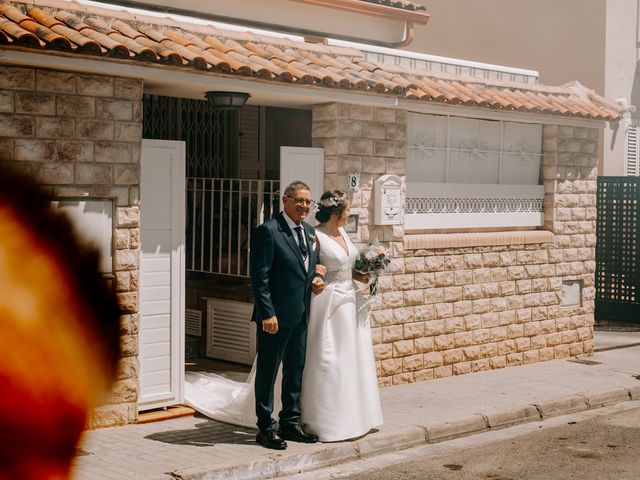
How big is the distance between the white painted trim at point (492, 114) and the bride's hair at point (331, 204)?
2.78 meters

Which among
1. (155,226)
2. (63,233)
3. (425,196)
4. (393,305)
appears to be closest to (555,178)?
(425,196)

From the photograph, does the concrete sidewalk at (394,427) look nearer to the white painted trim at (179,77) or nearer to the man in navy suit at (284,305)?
the man in navy suit at (284,305)

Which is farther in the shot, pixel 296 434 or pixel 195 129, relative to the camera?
pixel 195 129

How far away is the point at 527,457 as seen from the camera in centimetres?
881

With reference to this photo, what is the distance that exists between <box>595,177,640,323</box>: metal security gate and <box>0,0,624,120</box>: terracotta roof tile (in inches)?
187

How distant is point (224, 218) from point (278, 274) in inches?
132

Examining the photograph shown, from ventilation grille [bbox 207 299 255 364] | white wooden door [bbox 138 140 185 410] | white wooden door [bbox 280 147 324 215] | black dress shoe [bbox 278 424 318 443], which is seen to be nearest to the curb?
black dress shoe [bbox 278 424 318 443]

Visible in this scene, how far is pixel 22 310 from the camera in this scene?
8.46 metres

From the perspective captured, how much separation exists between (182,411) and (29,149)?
9.25ft

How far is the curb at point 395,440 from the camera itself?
793 centimetres

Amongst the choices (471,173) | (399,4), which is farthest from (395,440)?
A: (399,4)

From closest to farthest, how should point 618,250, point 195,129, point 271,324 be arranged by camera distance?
1. point 271,324
2. point 195,129
3. point 618,250

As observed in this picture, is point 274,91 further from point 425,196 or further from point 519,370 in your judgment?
point 519,370

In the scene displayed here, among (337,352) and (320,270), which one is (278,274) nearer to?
(320,270)
